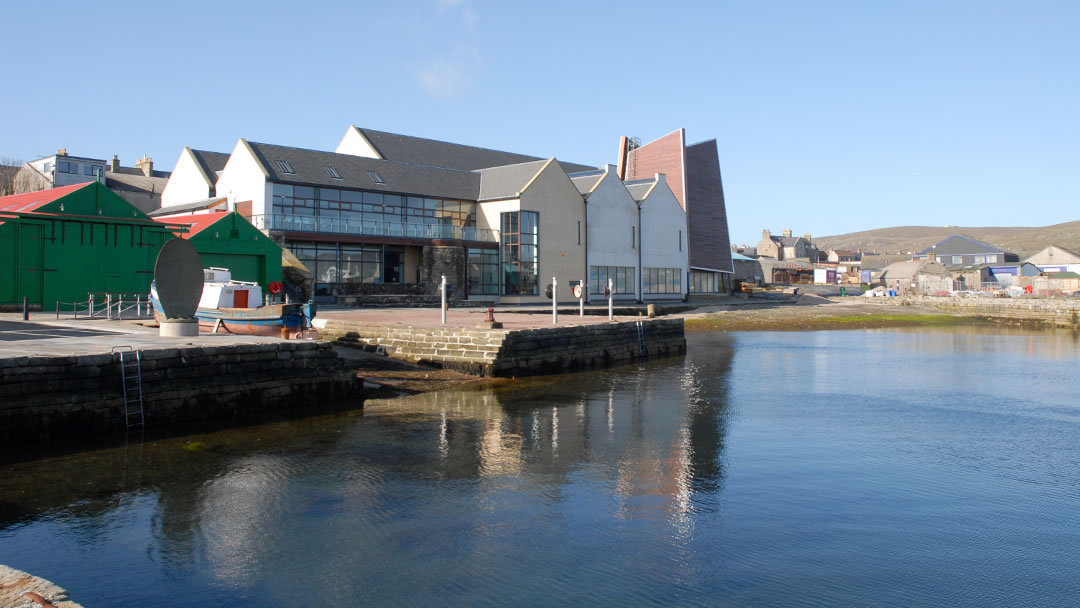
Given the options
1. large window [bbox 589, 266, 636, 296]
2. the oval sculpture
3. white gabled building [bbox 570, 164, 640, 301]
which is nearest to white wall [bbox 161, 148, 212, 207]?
white gabled building [bbox 570, 164, 640, 301]

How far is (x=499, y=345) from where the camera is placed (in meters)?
21.4

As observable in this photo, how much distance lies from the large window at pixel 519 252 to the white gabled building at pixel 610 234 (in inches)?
193

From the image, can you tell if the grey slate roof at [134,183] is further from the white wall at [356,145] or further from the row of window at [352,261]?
the row of window at [352,261]

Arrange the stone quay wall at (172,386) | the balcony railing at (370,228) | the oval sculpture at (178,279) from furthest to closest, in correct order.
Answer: the balcony railing at (370,228) < the oval sculpture at (178,279) < the stone quay wall at (172,386)

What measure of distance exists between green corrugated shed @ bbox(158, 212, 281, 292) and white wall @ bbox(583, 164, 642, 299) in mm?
21986

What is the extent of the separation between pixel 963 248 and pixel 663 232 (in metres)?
73.3

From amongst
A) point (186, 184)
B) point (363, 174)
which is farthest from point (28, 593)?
point (186, 184)

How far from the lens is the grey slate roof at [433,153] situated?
185ft

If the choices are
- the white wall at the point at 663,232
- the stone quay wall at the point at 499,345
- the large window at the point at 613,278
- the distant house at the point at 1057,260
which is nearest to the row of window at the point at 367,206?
the large window at the point at 613,278

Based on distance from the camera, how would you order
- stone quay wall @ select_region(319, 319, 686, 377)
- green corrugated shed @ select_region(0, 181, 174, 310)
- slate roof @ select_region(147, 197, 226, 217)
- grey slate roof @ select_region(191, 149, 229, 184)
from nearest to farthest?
stone quay wall @ select_region(319, 319, 686, 377) < green corrugated shed @ select_region(0, 181, 174, 310) < slate roof @ select_region(147, 197, 226, 217) < grey slate roof @ select_region(191, 149, 229, 184)

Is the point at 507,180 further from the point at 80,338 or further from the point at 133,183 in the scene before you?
the point at 80,338

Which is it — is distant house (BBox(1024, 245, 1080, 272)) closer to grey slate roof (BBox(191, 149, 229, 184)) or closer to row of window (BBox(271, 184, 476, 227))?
row of window (BBox(271, 184, 476, 227))

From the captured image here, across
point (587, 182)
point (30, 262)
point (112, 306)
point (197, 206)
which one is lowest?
point (112, 306)

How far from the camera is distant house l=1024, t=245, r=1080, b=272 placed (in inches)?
4020
